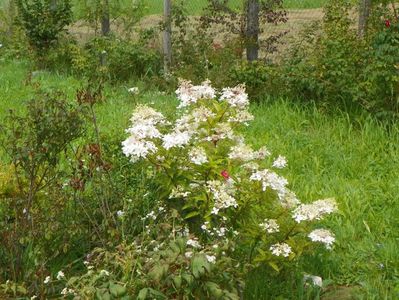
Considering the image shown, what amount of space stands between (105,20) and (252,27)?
3.18 m

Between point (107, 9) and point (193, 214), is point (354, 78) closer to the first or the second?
point (193, 214)

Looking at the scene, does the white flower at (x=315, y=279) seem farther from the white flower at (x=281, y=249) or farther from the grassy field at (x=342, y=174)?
the white flower at (x=281, y=249)

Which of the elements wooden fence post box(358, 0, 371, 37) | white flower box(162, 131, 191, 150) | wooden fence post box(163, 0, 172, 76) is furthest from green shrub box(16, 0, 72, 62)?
Answer: white flower box(162, 131, 191, 150)

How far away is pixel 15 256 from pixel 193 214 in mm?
1082

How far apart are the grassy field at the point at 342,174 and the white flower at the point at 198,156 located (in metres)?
0.85

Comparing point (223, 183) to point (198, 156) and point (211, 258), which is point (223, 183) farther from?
point (211, 258)

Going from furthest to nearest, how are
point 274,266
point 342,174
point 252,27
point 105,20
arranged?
point 105,20 < point 252,27 < point 342,174 < point 274,266

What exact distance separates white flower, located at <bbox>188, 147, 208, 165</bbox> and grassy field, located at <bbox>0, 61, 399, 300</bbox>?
2.79ft

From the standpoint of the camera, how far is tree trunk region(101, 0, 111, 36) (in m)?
11.5

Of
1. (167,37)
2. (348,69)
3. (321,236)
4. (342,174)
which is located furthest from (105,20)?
(321,236)

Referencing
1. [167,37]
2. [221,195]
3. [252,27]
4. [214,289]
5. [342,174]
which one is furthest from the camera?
[167,37]

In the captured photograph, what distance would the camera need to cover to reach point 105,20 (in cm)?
1178

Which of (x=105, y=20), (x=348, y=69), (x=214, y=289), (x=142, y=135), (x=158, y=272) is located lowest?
(x=105, y=20)

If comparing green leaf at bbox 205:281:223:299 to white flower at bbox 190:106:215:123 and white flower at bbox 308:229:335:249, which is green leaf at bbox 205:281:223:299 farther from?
white flower at bbox 190:106:215:123
